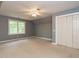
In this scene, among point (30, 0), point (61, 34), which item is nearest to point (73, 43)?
point (61, 34)

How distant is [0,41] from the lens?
593 centimetres

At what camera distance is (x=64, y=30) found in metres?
4.96

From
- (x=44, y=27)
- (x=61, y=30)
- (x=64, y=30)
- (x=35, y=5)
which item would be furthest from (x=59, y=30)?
(x=44, y=27)

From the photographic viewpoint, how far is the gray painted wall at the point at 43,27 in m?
7.25

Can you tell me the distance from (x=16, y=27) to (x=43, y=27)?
8.24ft

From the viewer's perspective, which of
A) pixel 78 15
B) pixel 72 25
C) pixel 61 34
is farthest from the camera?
pixel 61 34

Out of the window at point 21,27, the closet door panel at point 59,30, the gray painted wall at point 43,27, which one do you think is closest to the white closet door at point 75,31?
the closet door panel at point 59,30

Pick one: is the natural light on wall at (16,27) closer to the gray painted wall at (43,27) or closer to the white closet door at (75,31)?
the gray painted wall at (43,27)

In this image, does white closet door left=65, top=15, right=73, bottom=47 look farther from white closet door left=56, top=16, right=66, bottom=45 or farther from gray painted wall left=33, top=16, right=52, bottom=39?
gray painted wall left=33, top=16, right=52, bottom=39

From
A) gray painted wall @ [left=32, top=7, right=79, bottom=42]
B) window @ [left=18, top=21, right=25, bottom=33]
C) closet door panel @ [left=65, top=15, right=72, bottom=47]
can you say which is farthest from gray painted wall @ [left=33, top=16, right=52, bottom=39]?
closet door panel @ [left=65, top=15, right=72, bottom=47]

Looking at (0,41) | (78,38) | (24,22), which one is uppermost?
(24,22)

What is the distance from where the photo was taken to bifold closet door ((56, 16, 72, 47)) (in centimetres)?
468

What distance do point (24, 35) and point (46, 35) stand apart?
2278 mm

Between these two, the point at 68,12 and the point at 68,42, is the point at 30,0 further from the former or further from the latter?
the point at 68,42
